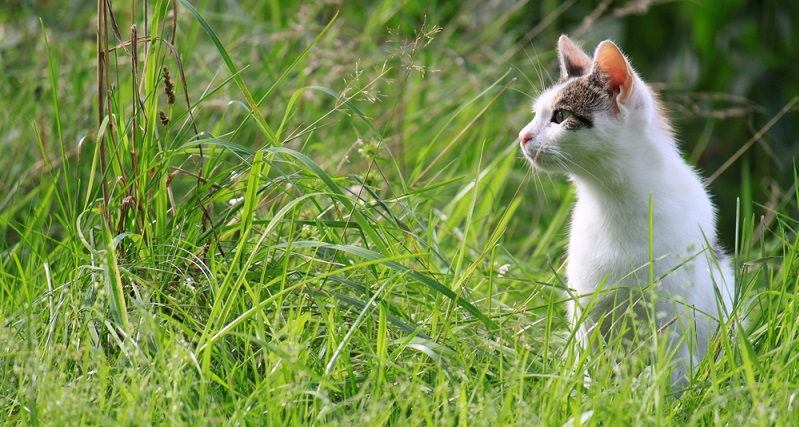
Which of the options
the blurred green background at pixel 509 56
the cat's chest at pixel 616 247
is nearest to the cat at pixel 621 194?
the cat's chest at pixel 616 247

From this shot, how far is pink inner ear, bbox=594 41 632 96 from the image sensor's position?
7.30ft

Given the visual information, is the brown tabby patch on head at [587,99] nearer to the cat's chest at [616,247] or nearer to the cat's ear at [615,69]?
the cat's ear at [615,69]

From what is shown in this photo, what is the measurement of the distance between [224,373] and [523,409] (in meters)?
0.63

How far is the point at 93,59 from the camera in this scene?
356cm

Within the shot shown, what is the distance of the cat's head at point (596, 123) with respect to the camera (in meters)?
2.25

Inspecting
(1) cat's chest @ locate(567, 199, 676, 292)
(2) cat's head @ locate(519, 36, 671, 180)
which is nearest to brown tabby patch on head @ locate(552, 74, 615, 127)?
(2) cat's head @ locate(519, 36, 671, 180)

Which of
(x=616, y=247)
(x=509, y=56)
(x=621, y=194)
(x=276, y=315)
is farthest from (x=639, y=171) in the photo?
(x=509, y=56)

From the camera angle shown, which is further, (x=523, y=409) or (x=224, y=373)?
(x=224, y=373)

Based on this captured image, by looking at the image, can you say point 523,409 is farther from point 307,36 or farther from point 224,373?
point 307,36

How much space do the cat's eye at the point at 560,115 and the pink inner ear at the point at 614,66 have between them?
0.14m

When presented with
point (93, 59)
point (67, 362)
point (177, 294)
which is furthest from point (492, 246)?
point (93, 59)

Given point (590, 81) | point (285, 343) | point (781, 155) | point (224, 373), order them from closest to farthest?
point (285, 343) < point (224, 373) < point (590, 81) < point (781, 155)

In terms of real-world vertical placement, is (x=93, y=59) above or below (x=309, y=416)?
above

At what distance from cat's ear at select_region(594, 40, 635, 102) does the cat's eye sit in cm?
13
